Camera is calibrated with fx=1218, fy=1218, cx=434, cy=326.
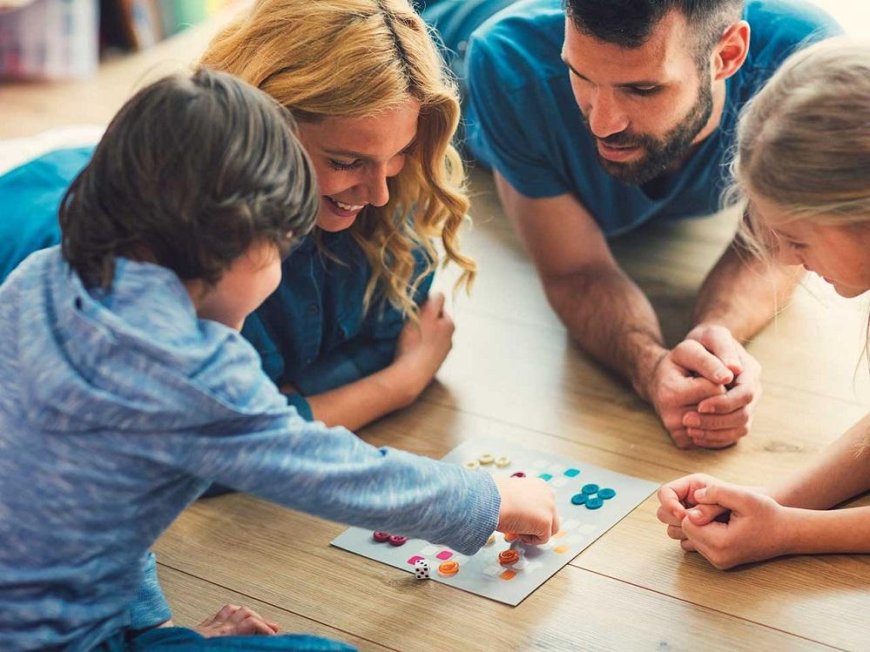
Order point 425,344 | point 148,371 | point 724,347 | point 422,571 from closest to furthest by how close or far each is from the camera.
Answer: point 148,371 → point 422,571 → point 724,347 → point 425,344

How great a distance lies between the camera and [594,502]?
4.93 feet

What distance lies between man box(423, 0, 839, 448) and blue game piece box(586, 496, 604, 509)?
6.9 inches

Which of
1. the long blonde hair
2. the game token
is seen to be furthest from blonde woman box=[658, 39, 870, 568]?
the game token

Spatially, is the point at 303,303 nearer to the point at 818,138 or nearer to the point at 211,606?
the point at 211,606

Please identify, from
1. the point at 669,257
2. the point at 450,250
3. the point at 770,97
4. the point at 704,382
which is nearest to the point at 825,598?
the point at 704,382

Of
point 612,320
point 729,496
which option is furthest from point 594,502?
point 612,320

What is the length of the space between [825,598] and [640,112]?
27.7 inches

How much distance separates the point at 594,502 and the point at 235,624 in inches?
18.6

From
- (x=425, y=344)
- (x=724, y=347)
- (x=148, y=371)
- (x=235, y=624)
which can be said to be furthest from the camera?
(x=425, y=344)

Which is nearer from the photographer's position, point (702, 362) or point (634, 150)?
point (702, 362)

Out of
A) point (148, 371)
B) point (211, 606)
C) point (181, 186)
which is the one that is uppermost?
point (181, 186)

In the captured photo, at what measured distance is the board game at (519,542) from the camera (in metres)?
1.38

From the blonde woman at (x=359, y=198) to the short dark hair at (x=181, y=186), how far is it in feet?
1.15

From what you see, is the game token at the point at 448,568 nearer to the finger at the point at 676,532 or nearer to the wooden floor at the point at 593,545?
the wooden floor at the point at 593,545
